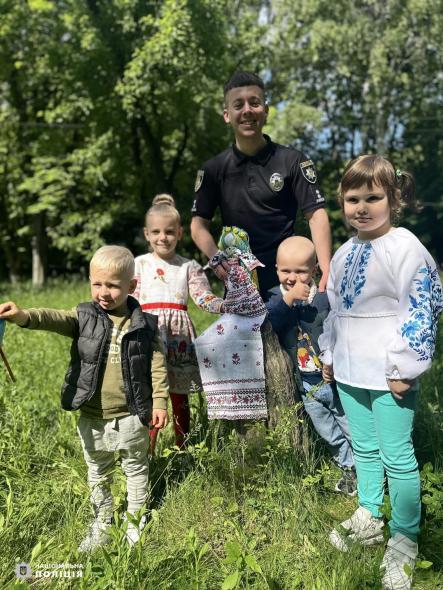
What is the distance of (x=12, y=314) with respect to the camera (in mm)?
2471

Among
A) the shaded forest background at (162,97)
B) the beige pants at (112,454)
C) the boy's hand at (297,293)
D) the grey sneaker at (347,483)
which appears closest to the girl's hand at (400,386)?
the boy's hand at (297,293)

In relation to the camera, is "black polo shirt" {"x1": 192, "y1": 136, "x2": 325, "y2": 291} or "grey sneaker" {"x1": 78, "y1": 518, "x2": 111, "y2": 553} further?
"black polo shirt" {"x1": 192, "y1": 136, "x2": 325, "y2": 291}

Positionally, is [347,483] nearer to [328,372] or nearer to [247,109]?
[328,372]

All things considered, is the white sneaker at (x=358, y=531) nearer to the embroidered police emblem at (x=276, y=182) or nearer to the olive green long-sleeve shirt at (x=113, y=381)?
the olive green long-sleeve shirt at (x=113, y=381)

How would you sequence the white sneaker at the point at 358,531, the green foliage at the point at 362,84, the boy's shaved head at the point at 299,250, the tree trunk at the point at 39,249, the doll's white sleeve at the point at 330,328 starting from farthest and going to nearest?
the green foliage at the point at 362,84
the tree trunk at the point at 39,249
the boy's shaved head at the point at 299,250
the doll's white sleeve at the point at 330,328
the white sneaker at the point at 358,531

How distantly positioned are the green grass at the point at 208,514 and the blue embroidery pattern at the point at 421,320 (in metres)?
0.93

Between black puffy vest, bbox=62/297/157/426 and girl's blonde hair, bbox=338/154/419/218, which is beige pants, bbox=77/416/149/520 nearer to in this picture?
black puffy vest, bbox=62/297/157/426

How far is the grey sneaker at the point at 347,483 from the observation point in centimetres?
315

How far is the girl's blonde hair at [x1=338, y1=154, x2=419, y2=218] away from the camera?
8.20 feet

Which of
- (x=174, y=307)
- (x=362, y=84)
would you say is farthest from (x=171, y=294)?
(x=362, y=84)

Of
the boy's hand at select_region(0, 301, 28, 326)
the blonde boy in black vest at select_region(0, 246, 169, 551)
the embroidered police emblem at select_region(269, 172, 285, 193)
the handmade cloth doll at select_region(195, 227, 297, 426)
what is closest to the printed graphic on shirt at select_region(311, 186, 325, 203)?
the embroidered police emblem at select_region(269, 172, 285, 193)

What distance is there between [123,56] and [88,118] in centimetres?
219

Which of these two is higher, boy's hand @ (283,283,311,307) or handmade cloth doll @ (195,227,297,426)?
boy's hand @ (283,283,311,307)

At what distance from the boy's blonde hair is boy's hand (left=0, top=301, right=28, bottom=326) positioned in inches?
16.1
